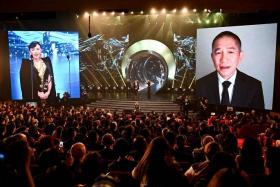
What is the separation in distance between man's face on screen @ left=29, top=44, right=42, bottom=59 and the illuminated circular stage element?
667 centimetres

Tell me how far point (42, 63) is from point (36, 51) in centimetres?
95

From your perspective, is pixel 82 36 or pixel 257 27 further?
pixel 82 36

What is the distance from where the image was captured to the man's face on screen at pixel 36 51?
945 inches

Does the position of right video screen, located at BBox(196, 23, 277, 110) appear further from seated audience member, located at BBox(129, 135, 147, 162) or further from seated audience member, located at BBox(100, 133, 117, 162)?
seated audience member, located at BBox(129, 135, 147, 162)

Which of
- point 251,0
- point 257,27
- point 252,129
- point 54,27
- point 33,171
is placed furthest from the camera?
point 54,27

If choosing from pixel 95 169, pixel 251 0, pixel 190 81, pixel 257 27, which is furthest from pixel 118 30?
pixel 95 169

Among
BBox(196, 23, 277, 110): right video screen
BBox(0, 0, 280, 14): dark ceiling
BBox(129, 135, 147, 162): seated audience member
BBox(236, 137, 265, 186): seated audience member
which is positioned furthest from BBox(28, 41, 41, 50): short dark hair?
BBox(236, 137, 265, 186): seated audience member

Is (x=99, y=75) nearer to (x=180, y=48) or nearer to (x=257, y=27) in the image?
(x=180, y=48)

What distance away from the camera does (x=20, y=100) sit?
2373cm

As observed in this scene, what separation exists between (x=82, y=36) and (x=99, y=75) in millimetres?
3403

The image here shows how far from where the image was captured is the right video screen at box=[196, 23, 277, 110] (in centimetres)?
1884

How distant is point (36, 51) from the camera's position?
2409 cm

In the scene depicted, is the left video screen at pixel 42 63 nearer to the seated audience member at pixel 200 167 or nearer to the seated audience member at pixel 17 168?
the seated audience member at pixel 200 167

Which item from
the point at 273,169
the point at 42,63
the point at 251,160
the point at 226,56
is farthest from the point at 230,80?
the point at 273,169
